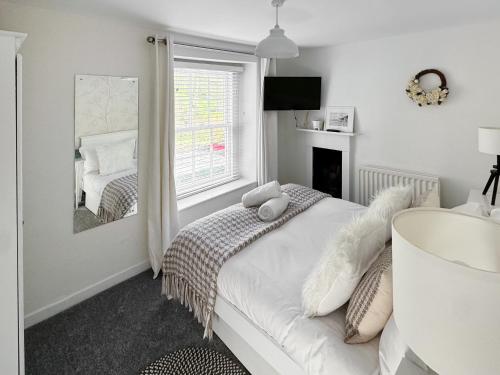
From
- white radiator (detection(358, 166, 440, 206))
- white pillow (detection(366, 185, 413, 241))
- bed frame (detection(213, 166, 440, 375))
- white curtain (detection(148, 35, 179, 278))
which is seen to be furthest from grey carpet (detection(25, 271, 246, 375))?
white radiator (detection(358, 166, 440, 206))

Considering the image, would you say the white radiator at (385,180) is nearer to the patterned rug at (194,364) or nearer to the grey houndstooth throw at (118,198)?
the patterned rug at (194,364)

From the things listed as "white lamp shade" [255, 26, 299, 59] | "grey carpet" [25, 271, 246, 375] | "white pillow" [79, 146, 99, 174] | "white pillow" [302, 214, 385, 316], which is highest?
"white lamp shade" [255, 26, 299, 59]

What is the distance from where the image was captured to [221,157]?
14.2 feet

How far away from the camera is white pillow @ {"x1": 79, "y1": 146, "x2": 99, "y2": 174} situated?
251cm

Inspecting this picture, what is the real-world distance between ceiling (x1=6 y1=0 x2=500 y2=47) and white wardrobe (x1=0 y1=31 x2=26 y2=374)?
43.9 inches

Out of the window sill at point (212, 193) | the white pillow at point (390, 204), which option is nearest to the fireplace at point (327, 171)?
the window sill at point (212, 193)

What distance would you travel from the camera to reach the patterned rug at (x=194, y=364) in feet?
6.42

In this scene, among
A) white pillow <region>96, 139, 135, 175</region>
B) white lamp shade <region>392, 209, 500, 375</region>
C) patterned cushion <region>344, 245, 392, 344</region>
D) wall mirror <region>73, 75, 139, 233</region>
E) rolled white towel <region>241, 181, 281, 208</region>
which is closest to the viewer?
white lamp shade <region>392, 209, 500, 375</region>

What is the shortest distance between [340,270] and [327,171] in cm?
308

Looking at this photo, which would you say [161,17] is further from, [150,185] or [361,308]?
[361,308]

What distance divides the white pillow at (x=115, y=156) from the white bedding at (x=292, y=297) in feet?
4.63

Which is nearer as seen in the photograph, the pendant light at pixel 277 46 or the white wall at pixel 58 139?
the pendant light at pixel 277 46

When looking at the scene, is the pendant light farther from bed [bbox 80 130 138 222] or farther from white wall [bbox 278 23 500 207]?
white wall [bbox 278 23 500 207]

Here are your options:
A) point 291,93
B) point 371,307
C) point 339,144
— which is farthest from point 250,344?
point 291,93
